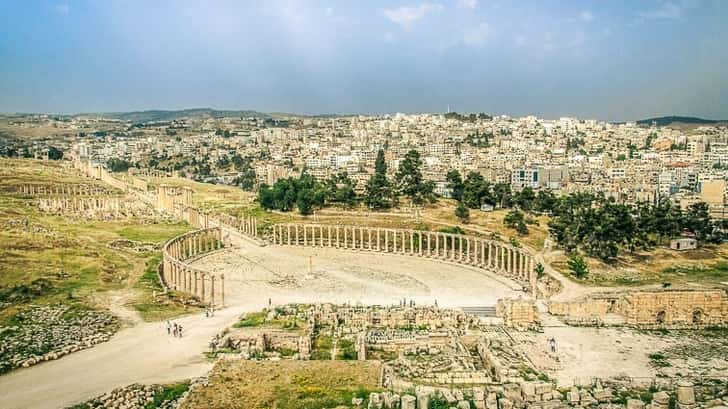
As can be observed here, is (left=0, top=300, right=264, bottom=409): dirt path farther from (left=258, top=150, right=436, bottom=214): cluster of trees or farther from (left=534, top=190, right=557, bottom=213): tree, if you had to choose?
(left=534, top=190, right=557, bottom=213): tree

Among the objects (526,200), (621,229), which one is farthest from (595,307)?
(526,200)

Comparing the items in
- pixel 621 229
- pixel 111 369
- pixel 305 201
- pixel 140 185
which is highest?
pixel 621 229

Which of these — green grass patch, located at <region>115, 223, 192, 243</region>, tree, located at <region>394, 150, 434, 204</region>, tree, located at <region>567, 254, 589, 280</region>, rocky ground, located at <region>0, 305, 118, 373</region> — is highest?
tree, located at <region>394, 150, 434, 204</region>

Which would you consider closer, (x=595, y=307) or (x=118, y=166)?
(x=595, y=307)

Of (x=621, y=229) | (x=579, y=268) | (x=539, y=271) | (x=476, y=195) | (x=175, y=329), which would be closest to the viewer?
(x=175, y=329)

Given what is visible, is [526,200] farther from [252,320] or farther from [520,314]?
[252,320]

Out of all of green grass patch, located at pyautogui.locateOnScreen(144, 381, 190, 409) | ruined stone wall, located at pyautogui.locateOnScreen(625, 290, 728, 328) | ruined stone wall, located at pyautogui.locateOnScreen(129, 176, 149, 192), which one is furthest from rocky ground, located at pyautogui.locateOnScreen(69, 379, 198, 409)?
ruined stone wall, located at pyautogui.locateOnScreen(129, 176, 149, 192)
